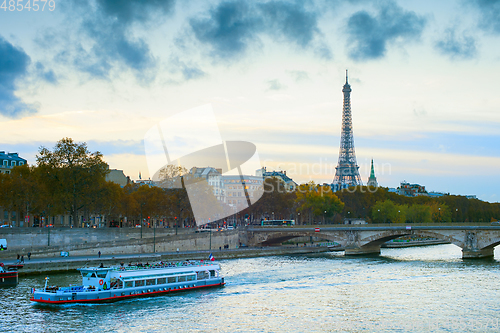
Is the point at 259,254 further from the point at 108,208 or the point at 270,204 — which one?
the point at 270,204

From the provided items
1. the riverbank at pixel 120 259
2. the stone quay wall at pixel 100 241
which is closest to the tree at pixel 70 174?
the stone quay wall at pixel 100 241

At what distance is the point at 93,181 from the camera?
64875 millimetres

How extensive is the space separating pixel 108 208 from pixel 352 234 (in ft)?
109

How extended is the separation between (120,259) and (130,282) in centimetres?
1544

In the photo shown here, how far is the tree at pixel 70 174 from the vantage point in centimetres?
6312

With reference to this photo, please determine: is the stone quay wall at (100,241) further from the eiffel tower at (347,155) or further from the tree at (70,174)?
the eiffel tower at (347,155)

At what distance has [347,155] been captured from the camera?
159250 millimetres

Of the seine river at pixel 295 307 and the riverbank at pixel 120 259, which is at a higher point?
the riverbank at pixel 120 259

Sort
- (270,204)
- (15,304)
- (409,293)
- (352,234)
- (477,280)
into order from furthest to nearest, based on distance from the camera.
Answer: (270,204) < (352,234) < (477,280) < (409,293) < (15,304)

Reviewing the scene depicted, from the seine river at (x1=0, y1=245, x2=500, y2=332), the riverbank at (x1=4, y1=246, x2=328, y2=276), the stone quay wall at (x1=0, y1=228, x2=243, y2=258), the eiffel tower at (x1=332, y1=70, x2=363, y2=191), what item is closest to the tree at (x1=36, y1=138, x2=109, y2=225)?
the stone quay wall at (x1=0, y1=228, x2=243, y2=258)

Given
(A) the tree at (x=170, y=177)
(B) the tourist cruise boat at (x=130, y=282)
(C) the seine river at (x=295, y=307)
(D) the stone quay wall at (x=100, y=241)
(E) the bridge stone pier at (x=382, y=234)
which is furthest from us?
(A) the tree at (x=170, y=177)

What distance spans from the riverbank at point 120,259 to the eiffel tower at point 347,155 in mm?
84207

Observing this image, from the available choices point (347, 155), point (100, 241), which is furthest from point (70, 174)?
point (347, 155)

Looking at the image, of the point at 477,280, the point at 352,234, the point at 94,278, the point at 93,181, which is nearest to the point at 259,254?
the point at 352,234
